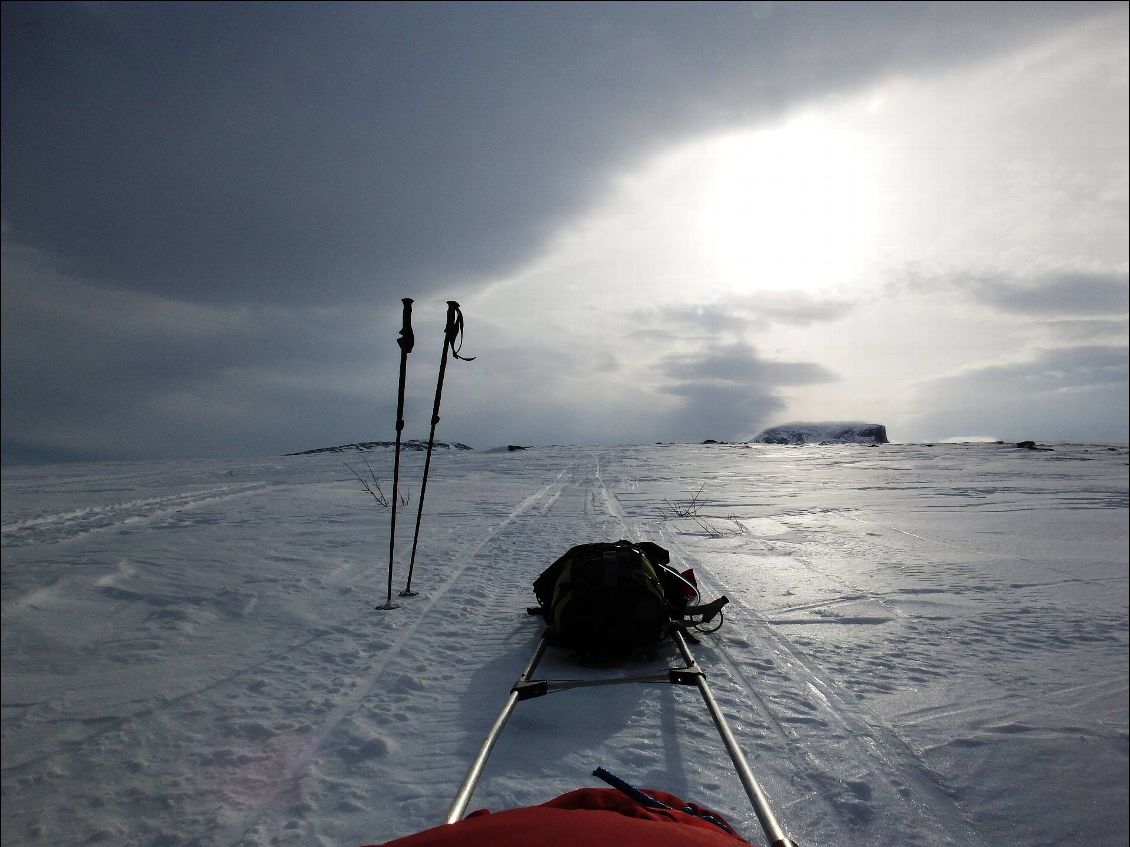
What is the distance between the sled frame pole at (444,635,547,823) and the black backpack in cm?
38

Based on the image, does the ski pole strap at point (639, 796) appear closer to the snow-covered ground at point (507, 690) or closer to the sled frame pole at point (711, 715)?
the sled frame pole at point (711, 715)

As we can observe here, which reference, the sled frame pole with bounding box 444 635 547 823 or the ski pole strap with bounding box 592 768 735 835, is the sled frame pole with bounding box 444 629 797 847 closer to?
the sled frame pole with bounding box 444 635 547 823

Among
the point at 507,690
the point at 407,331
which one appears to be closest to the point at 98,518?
the point at 407,331

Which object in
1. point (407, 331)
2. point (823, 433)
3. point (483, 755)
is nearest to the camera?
point (483, 755)

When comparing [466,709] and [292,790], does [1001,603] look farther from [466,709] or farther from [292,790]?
[292,790]

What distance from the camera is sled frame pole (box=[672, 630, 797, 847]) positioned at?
6.10 ft

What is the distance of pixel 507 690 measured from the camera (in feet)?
11.6

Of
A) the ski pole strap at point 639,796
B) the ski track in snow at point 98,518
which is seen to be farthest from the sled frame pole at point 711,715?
the ski track in snow at point 98,518

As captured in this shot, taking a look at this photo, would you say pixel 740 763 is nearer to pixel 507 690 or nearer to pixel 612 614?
pixel 612 614

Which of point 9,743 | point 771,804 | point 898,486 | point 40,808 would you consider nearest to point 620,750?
point 771,804

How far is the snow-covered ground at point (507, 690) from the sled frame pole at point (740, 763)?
125 mm

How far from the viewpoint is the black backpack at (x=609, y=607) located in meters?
3.85

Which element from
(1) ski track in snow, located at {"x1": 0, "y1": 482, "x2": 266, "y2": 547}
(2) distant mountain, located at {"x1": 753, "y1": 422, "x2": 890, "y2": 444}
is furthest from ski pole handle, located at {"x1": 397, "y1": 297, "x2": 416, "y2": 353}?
(2) distant mountain, located at {"x1": 753, "y1": 422, "x2": 890, "y2": 444}

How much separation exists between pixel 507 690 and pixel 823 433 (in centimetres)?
10033
